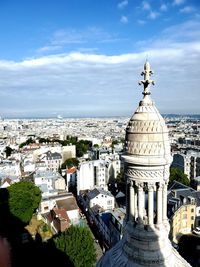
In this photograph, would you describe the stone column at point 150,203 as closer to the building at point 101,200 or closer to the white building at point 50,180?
the building at point 101,200

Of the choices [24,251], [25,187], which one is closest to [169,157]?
[24,251]

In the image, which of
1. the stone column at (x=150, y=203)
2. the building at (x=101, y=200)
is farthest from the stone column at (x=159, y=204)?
the building at (x=101, y=200)

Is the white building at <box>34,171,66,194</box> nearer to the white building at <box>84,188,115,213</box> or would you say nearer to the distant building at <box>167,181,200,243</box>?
the white building at <box>84,188,115,213</box>

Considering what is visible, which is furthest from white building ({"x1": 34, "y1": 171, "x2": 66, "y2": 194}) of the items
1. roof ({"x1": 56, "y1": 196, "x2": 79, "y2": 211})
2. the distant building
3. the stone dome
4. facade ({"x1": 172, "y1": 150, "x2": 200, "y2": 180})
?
the stone dome

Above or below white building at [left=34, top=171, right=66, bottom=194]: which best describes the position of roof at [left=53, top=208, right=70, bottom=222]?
below

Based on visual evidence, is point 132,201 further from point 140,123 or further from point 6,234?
point 6,234

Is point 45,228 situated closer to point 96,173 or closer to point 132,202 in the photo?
point 96,173

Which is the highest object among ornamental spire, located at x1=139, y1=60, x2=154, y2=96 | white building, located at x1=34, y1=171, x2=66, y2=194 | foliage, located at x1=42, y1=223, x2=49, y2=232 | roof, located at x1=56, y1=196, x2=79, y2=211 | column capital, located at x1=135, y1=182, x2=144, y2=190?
ornamental spire, located at x1=139, y1=60, x2=154, y2=96
